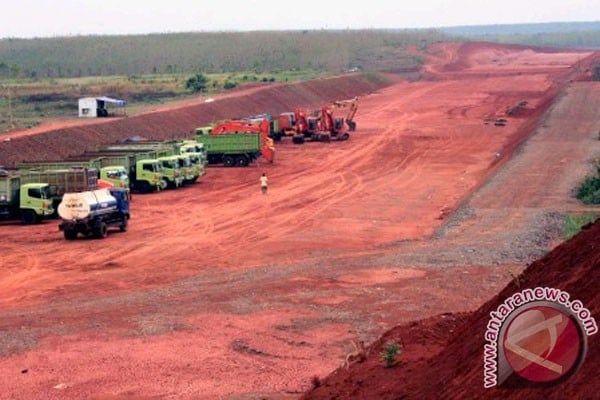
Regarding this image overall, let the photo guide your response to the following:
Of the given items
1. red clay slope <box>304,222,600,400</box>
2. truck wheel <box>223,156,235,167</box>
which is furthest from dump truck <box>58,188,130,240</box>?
truck wheel <box>223,156,235,167</box>

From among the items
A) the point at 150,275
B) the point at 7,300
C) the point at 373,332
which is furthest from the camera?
the point at 150,275

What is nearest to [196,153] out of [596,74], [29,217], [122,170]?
[122,170]

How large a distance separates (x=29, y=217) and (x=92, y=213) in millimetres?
5610

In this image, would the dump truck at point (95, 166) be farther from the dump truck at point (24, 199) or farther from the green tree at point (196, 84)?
the green tree at point (196, 84)

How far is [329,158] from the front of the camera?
6600 cm

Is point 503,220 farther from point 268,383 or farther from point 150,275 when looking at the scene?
point 268,383

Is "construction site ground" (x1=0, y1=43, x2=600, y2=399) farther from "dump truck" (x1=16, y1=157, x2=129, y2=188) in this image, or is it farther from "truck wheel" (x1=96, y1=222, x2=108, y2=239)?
"dump truck" (x1=16, y1=157, x2=129, y2=188)

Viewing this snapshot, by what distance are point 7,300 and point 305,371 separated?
11.7m

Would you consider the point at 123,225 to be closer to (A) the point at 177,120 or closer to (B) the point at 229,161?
(B) the point at 229,161

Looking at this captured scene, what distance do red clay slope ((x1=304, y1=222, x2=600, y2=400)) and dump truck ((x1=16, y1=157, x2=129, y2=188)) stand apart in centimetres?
3166

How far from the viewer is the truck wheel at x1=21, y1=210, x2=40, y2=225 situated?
4266 centimetres

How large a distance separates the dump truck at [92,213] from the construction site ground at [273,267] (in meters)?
0.50

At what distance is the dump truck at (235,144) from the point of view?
2457 inches

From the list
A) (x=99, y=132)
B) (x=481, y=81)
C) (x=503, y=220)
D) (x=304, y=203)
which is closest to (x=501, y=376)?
(x=503, y=220)
